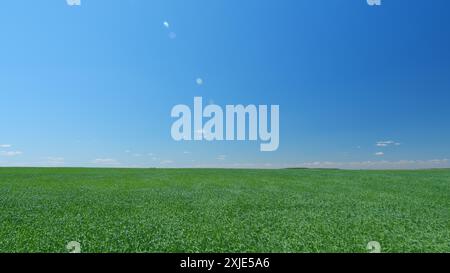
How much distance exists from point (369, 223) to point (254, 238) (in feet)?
15.4

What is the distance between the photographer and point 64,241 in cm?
874

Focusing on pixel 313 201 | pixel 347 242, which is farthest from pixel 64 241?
pixel 313 201

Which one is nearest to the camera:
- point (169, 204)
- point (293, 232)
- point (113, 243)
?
point (113, 243)

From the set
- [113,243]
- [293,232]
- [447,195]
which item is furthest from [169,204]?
[447,195]

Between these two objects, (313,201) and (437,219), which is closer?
(437,219)

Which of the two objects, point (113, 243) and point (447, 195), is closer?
point (113, 243)
